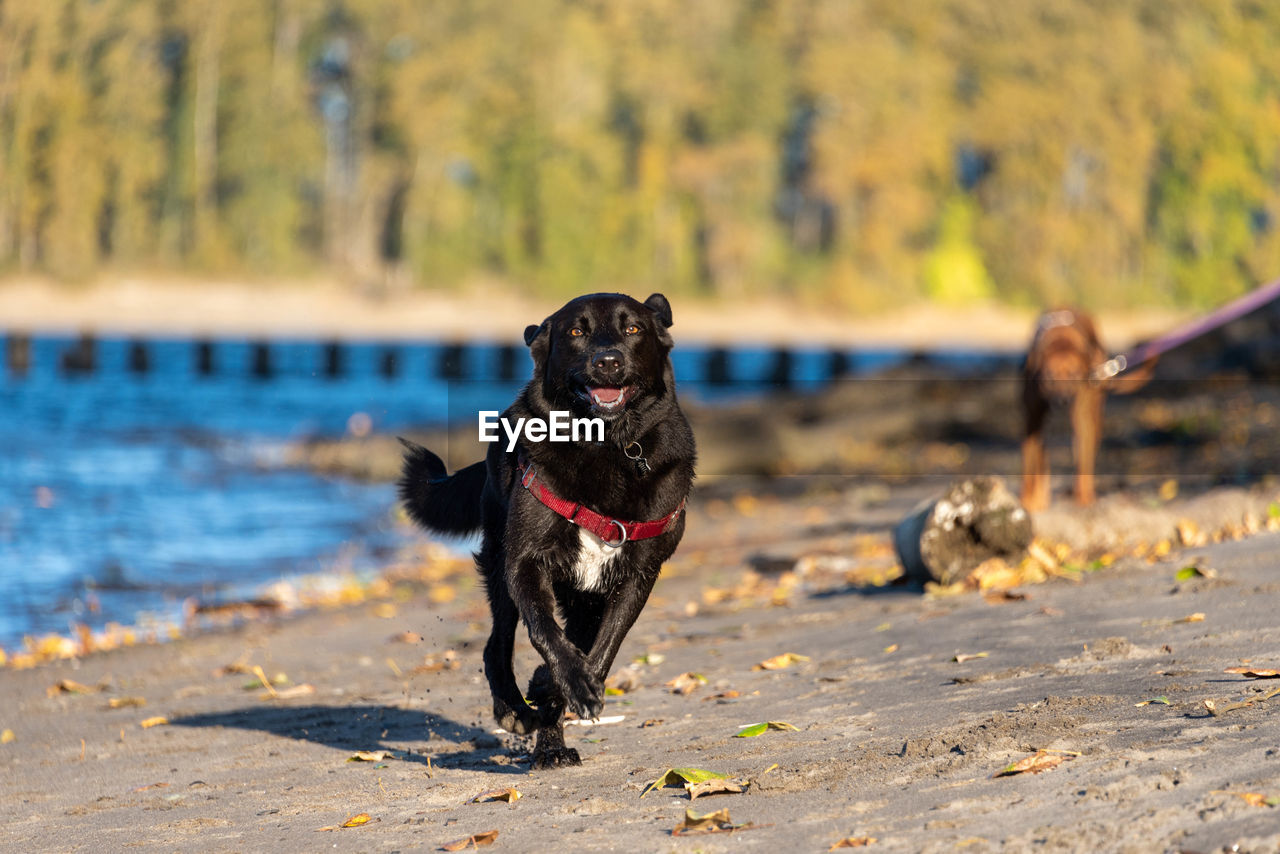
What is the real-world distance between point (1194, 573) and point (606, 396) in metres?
3.07

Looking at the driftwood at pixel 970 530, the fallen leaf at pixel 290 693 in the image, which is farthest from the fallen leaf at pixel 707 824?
the driftwood at pixel 970 530

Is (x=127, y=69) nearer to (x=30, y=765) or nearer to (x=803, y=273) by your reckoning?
(x=803, y=273)

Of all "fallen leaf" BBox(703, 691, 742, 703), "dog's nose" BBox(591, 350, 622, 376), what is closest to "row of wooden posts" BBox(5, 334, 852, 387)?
"fallen leaf" BBox(703, 691, 742, 703)

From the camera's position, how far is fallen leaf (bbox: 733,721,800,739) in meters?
4.45

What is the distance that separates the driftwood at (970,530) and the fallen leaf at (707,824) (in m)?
3.57

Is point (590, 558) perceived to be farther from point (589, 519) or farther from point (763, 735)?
point (763, 735)

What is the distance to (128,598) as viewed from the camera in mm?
10109

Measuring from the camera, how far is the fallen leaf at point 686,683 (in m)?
5.45

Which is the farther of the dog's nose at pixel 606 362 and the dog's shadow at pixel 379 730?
the dog's shadow at pixel 379 730

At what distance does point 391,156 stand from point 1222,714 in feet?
230

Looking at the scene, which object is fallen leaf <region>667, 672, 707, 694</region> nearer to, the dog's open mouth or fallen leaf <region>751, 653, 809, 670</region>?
fallen leaf <region>751, 653, 809, 670</region>

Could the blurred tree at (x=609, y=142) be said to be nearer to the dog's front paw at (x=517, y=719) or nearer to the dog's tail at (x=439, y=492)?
the dog's tail at (x=439, y=492)

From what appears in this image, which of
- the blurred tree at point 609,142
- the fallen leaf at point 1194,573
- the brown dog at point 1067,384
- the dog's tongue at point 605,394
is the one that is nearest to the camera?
the dog's tongue at point 605,394

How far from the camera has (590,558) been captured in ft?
14.6
